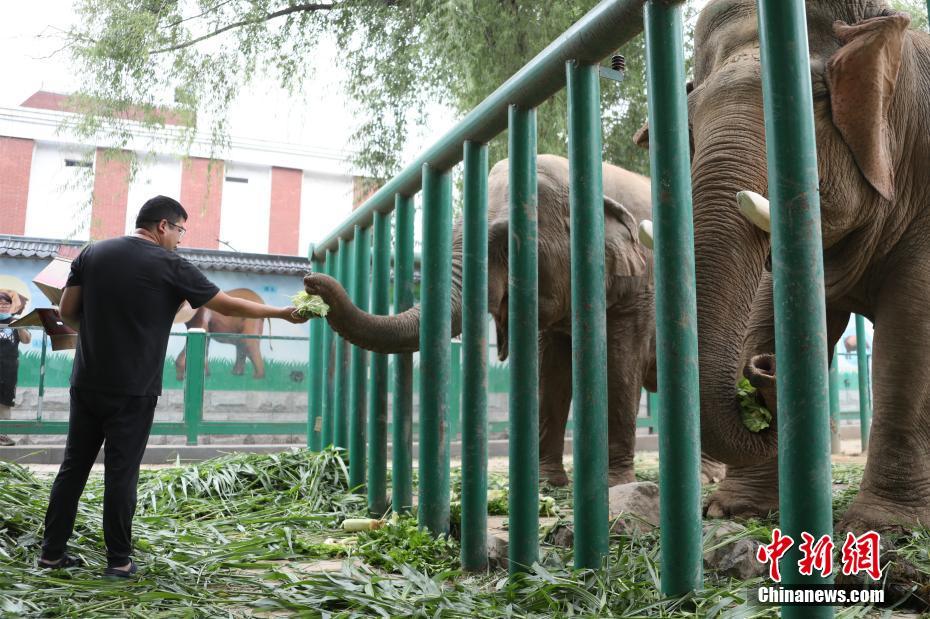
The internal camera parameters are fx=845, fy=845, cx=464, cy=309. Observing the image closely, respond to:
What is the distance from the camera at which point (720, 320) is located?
3.17 metres

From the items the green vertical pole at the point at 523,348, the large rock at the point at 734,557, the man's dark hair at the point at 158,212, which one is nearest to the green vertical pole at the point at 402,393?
the man's dark hair at the point at 158,212

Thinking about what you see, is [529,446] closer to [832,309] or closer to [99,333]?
[99,333]

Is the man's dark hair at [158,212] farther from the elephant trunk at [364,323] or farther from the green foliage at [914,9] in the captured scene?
the green foliage at [914,9]

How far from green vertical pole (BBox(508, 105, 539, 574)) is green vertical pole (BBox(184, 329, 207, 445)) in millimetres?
9226

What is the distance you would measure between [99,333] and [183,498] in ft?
6.15

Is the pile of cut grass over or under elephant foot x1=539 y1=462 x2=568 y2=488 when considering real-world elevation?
under

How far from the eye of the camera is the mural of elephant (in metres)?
5.59

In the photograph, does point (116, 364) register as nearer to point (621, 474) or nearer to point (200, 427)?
point (621, 474)

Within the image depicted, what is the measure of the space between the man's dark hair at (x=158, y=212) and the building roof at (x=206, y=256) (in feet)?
39.9

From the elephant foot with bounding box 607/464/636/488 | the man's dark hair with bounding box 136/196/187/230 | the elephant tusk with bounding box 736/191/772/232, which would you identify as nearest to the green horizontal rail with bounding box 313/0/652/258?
the elephant tusk with bounding box 736/191/772/232

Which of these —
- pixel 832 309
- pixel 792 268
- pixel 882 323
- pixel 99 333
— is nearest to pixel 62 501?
pixel 99 333

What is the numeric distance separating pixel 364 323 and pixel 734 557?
212cm

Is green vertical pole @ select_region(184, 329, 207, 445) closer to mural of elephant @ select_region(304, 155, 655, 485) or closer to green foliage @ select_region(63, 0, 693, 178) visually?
green foliage @ select_region(63, 0, 693, 178)

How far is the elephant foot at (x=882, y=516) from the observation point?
3.46m
